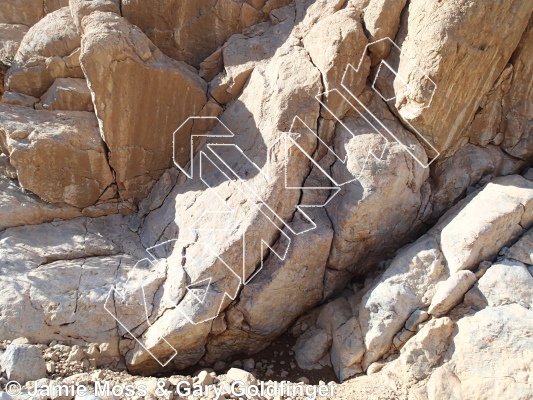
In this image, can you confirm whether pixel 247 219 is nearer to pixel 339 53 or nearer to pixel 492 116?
pixel 339 53

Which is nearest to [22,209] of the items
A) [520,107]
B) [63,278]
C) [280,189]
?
[63,278]

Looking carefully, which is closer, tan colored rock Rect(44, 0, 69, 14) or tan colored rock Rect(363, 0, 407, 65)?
tan colored rock Rect(363, 0, 407, 65)

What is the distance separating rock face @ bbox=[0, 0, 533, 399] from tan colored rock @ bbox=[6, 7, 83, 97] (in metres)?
0.02

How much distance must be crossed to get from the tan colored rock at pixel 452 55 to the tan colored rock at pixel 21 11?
4.17 meters

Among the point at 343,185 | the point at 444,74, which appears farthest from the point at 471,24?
the point at 343,185

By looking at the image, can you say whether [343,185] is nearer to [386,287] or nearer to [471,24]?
[386,287]

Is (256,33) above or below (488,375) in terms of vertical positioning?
above

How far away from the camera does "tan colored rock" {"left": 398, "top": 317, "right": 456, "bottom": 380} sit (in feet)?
10.3

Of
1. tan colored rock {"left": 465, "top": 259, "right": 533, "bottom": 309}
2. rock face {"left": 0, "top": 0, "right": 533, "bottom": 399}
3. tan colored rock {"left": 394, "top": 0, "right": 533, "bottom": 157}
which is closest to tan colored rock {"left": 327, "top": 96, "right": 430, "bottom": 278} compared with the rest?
rock face {"left": 0, "top": 0, "right": 533, "bottom": 399}

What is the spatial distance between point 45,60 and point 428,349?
4216 mm

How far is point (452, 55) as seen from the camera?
Result: 11.1ft

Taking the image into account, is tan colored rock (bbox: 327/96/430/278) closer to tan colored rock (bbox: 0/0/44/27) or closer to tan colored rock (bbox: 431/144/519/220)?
tan colored rock (bbox: 431/144/519/220)

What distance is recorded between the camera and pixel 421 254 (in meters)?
3.46

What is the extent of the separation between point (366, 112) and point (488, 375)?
230cm
